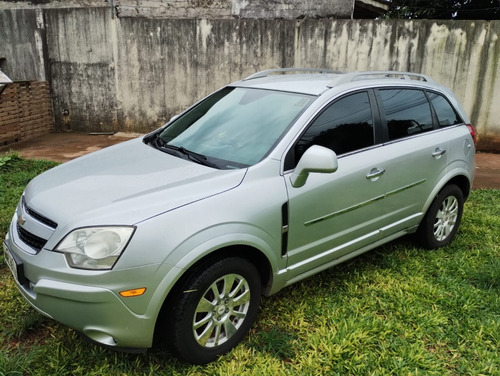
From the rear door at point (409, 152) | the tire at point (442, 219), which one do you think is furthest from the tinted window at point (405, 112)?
the tire at point (442, 219)

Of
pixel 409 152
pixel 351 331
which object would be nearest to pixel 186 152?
pixel 351 331

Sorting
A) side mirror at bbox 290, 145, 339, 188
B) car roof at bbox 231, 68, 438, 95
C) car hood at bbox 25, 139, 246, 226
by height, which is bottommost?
car hood at bbox 25, 139, 246, 226

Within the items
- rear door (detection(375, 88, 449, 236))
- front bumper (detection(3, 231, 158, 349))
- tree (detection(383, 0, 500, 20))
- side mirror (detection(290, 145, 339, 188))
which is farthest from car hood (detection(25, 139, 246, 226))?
tree (detection(383, 0, 500, 20))

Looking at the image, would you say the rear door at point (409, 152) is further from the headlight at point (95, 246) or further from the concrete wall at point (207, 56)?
the concrete wall at point (207, 56)

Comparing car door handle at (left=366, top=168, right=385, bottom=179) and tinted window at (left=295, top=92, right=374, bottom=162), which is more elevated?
tinted window at (left=295, top=92, right=374, bottom=162)

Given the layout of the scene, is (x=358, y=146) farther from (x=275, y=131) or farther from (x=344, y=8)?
(x=344, y=8)

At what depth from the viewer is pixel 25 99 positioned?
8.84 metres

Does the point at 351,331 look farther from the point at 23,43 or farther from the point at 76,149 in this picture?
the point at 23,43

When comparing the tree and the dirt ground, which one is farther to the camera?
the tree

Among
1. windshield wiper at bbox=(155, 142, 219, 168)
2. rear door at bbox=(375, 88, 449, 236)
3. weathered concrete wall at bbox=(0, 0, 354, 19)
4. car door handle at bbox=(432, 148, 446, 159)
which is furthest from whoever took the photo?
weathered concrete wall at bbox=(0, 0, 354, 19)

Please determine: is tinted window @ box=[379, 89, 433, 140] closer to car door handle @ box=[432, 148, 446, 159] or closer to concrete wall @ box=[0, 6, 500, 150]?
car door handle @ box=[432, 148, 446, 159]

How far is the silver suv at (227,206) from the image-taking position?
89.4 inches

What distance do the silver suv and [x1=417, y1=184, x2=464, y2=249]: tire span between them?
26 millimetres

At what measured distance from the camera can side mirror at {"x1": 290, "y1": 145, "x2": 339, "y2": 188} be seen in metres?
2.64
